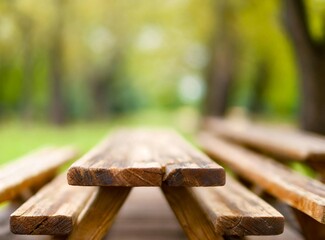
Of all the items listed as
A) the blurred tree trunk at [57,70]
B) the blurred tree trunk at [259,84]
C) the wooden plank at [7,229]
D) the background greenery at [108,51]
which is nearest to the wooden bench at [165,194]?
the wooden plank at [7,229]

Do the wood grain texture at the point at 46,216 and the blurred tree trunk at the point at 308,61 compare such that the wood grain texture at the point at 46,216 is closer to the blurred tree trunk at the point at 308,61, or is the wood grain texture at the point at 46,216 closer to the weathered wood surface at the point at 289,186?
the weathered wood surface at the point at 289,186

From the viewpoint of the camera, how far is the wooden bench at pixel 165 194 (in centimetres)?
244

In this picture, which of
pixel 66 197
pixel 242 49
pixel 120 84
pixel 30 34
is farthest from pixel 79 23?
pixel 66 197

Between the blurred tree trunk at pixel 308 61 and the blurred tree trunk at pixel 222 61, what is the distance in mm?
6939

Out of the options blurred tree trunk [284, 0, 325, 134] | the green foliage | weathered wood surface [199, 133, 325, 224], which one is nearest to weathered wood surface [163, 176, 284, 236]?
weathered wood surface [199, 133, 325, 224]

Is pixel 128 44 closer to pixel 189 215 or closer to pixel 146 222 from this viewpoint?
pixel 146 222

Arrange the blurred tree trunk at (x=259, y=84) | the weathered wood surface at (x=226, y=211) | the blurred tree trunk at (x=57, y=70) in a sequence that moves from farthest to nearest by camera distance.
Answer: the blurred tree trunk at (x=259, y=84)
the blurred tree trunk at (x=57, y=70)
the weathered wood surface at (x=226, y=211)

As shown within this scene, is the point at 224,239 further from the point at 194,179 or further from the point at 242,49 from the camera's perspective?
the point at 242,49

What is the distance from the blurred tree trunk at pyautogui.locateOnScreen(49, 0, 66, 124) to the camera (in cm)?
1862

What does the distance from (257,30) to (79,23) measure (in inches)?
345

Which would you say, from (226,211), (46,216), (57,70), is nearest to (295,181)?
(226,211)

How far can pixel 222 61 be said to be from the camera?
46.2ft

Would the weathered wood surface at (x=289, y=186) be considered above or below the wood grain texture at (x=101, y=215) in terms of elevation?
above

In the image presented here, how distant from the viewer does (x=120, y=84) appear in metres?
32.9
